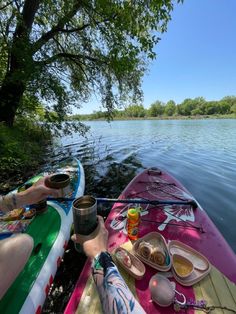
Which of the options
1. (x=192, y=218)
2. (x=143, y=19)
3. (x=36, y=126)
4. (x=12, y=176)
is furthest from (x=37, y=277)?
(x=36, y=126)

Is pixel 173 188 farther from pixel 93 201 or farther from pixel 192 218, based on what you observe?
pixel 93 201

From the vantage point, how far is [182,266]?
2.29 m

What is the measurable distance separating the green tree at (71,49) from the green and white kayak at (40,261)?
182 inches

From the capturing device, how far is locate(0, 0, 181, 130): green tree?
19.5 ft

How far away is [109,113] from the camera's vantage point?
1071 cm

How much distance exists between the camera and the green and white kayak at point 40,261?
2.16 meters

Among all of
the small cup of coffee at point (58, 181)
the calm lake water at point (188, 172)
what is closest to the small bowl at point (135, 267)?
the small cup of coffee at point (58, 181)

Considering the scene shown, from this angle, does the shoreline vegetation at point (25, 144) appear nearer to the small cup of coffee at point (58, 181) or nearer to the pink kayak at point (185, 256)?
the small cup of coffee at point (58, 181)

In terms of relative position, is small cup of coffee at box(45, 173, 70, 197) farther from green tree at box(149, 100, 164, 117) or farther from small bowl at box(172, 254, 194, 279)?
green tree at box(149, 100, 164, 117)

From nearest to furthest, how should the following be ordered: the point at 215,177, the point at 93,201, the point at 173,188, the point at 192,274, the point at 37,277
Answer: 1. the point at 93,201
2. the point at 192,274
3. the point at 37,277
4. the point at 173,188
5. the point at 215,177

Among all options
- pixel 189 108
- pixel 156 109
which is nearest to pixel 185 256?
pixel 156 109

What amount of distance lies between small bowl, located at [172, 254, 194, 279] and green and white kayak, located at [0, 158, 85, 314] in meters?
1.61

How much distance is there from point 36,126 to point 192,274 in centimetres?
1248

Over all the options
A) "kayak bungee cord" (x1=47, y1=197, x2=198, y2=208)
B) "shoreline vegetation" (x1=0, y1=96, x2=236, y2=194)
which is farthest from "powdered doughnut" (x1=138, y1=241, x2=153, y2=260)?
"shoreline vegetation" (x1=0, y1=96, x2=236, y2=194)
